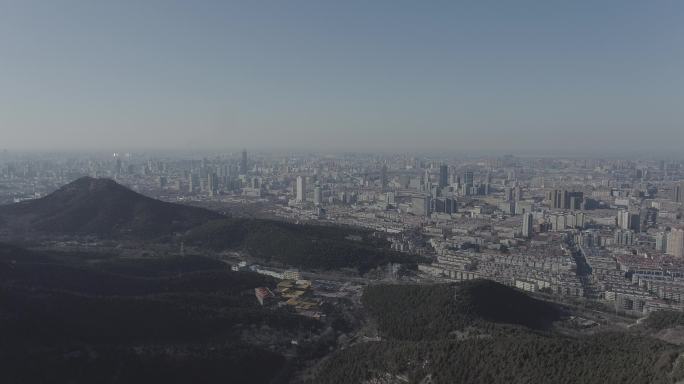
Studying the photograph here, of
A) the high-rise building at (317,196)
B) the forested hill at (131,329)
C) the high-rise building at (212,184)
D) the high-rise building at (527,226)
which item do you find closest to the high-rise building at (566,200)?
the high-rise building at (527,226)

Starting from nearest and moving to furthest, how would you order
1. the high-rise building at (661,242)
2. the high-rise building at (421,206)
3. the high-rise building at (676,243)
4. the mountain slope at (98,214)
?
the high-rise building at (676,243) < the high-rise building at (661,242) < the mountain slope at (98,214) < the high-rise building at (421,206)

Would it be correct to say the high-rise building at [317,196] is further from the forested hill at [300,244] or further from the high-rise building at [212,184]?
the forested hill at [300,244]

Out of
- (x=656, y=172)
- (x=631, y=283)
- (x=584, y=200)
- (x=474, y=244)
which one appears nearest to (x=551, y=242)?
(x=474, y=244)

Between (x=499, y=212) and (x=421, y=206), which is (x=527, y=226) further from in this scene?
(x=421, y=206)

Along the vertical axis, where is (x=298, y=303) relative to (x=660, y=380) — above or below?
below

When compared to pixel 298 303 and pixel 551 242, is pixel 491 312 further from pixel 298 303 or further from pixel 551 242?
pixel 551 242

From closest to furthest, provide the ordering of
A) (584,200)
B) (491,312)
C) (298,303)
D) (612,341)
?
1. (612,341)
2. (491,312)
3. (298,303)
4. (584,200)

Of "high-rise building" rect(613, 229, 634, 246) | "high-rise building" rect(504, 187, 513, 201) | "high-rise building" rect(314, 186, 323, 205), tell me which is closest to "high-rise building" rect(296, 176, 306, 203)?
"high-rise building" rect(314, 186, 323, 205)

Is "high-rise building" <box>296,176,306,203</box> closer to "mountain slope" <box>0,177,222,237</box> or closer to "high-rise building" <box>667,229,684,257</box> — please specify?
"mountain slope" <box>0,177,222,237</box>
